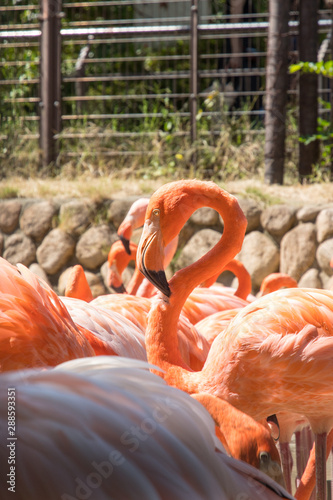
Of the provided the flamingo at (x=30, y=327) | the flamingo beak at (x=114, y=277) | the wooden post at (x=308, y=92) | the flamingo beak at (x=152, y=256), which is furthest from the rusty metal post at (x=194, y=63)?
the flamingo at (x=30, y=327)

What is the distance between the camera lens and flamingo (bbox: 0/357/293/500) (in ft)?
2.80

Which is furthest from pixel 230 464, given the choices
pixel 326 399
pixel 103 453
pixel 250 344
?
pixel 326 399

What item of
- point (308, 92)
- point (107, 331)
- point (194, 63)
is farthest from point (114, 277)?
point (194, 63)

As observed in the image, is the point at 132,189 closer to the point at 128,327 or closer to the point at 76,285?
the point at 76,285

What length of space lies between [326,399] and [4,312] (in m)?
0.95

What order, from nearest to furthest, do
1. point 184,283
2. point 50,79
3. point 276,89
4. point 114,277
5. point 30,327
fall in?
1. point 30,327
2. point 184,283
3. point 114,277
4. point 276,89
5. point 50,79

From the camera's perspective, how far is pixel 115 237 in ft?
17.3

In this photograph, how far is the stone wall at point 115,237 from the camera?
486 cm

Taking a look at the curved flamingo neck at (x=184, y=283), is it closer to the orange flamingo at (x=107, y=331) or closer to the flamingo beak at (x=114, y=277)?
the orange flamingo at (x=107, y=331)

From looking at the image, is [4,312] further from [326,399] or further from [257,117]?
[257,117]

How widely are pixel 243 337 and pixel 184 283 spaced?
0.24 m

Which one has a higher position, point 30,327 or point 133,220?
point 30,327

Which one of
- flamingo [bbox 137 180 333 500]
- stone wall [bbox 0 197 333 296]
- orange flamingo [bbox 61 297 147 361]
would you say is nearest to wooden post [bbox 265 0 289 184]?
stone wall [bbox 0 197 333 296]

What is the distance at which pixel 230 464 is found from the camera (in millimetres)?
941
